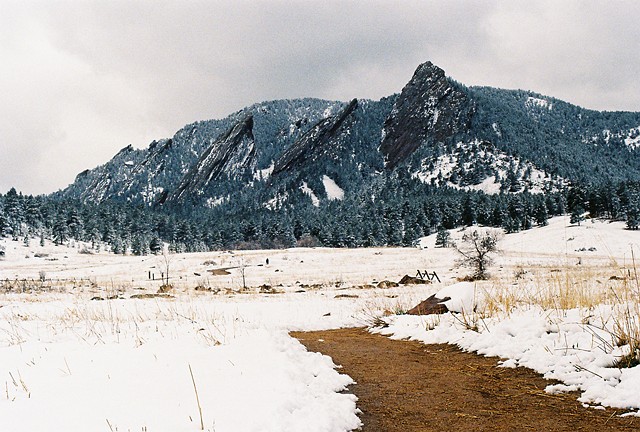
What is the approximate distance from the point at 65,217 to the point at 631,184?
164 meters

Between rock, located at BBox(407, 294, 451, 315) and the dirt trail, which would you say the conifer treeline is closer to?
rock, located at BBox(407, 294, 451, 315)

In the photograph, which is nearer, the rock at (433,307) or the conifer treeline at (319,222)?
the rock at (433,307)

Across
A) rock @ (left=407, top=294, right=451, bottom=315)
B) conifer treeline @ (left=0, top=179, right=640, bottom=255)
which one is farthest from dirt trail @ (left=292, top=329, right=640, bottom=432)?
conifer treeline @ (left=0, top=179, right=640, bottom=255)

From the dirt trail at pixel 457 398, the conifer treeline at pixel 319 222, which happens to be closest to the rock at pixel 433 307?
the dirt trail at pixel 457 398

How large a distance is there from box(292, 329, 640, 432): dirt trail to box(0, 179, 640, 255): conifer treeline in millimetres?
103549

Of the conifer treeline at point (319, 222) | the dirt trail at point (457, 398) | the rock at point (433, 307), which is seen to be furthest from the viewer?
the conifer treeline at point (319, 222)

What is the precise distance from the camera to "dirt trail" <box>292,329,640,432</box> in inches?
166

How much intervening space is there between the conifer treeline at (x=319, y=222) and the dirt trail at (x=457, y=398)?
104m

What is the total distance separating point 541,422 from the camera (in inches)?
166

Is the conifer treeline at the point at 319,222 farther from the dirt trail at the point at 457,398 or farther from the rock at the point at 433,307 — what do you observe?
the dirt trail at the point at 457,398

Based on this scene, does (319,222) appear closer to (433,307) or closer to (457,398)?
(433,307)

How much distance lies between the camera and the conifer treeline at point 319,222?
11106 centimetres

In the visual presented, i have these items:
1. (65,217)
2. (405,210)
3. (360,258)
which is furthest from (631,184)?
(65,217)

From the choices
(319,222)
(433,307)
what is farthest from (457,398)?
(319,222)
